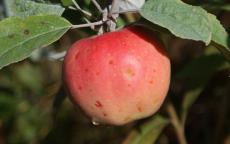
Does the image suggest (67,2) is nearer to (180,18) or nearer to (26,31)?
(26,31)

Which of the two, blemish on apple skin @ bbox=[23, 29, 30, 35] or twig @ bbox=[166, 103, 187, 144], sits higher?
blemish on apple skin @ bbox=[23, 29, 30, 35]

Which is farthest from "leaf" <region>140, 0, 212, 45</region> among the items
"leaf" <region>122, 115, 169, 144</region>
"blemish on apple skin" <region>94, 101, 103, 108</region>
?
"leaf" <region>122, 115, 169, 144</region>

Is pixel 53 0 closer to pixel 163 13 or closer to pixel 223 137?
pixel 163 13

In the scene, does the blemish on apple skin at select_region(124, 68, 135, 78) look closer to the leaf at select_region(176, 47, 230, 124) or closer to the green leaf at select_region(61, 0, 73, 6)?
the green leaf at select_region(61, 0, 73, 6)

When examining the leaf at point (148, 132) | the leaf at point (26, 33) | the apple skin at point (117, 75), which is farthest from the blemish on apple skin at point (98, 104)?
the leaf at point (148, 132)

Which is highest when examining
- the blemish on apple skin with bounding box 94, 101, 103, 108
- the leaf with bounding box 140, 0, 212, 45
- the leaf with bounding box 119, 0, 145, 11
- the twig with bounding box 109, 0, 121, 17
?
the leaf with bounding box 140, 0, 212, 45
